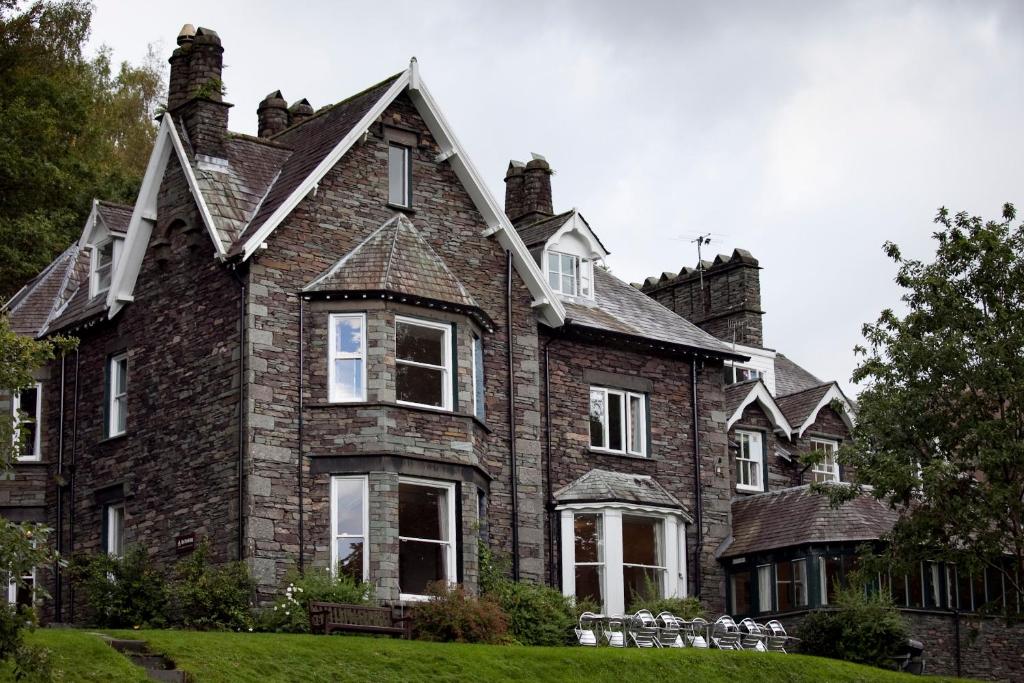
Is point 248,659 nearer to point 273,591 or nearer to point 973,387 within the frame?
point 273,591

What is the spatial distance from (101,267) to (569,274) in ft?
35.8

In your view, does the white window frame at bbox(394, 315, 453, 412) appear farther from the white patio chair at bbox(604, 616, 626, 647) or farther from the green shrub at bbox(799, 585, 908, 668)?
the green shrub at bbox(799, 585, 908, 668)

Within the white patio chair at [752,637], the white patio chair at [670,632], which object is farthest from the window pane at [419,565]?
the white patio chair at [752,637]

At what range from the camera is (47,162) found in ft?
165

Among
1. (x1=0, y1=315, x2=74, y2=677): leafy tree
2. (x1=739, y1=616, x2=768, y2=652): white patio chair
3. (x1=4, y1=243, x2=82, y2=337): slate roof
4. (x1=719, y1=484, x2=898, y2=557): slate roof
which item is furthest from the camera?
(x1=4, y1=243, x2=82, y2=337): slate roof

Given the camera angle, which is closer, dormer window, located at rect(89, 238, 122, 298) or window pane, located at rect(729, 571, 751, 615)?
dormer window, located at rect(89, 238, 122, 298)

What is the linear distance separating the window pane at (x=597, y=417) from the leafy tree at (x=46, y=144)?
18.1 meters

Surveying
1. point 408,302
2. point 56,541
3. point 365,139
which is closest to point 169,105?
point 365,139

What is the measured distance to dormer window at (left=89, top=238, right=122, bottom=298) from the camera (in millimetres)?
38594

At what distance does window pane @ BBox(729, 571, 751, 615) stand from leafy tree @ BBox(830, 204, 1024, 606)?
570 cm

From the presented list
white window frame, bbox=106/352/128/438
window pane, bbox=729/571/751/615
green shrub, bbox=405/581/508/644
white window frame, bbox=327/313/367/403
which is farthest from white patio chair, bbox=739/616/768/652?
white window frame, bbox=106/352/128/438

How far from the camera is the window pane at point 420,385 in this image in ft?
111

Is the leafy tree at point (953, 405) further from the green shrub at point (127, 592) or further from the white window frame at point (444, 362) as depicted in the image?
the green shrub at point (127, 592)

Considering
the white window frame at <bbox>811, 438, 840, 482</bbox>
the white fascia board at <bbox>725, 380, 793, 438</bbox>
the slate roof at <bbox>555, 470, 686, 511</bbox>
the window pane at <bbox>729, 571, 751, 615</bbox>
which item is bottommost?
the window pane at <bbox>729, 571, 751, 615</bbox>
